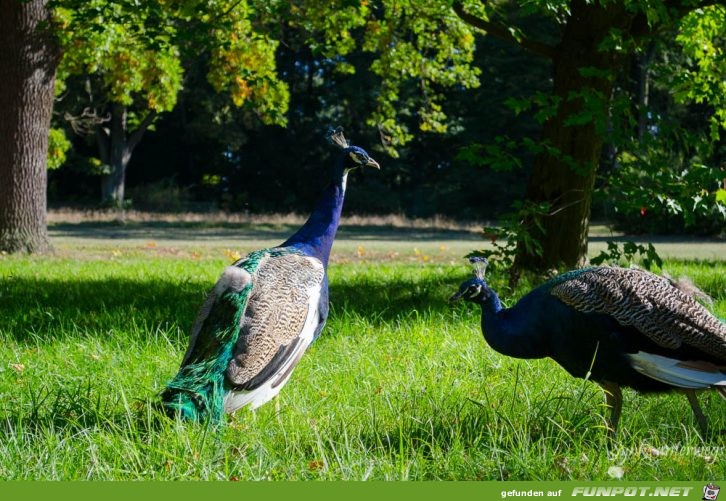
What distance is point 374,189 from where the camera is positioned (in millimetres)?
41688

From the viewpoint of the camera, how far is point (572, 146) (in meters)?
8.91

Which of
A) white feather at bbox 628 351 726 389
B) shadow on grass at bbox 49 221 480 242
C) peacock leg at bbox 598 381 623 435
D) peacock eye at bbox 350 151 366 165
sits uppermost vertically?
peacock eye at bbox 350 151 366 165

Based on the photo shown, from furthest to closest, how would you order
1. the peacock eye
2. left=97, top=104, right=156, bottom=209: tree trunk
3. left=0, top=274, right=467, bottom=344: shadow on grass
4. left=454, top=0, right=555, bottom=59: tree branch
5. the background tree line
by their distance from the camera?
left=97, top=104, right=156, bottom=209: tree trunk < left=454, top=0, right=555, bottom=59: tree branch < the background tree line < left=0, top=274, right=467, bottom=344: shadow on grass < the peacock eye

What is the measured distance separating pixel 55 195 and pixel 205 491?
143ft

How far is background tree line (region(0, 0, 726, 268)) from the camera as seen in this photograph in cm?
791

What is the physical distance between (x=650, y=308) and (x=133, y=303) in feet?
16.4

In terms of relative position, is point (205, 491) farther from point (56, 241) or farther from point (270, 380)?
point (56, 241)

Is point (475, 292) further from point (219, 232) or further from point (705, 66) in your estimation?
point (219, 232)

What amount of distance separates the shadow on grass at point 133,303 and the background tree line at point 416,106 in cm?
115

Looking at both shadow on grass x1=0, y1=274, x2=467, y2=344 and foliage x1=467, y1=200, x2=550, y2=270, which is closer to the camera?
shadow on grass x1=0, y1=274, x2=467, y2=344

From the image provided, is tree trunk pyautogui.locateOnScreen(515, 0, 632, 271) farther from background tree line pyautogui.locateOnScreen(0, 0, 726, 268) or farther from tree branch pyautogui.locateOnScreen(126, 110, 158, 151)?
tree branch pyautogui.locateOnScreen(126, 110, 158, 151)

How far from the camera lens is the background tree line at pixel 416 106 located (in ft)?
26.0

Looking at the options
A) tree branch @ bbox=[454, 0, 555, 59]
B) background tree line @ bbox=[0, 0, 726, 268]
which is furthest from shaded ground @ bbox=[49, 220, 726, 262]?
tree branch @ bbox=[454, 0, 555, 59]

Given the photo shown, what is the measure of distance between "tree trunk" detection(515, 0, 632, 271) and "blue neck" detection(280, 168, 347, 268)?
4085mm
